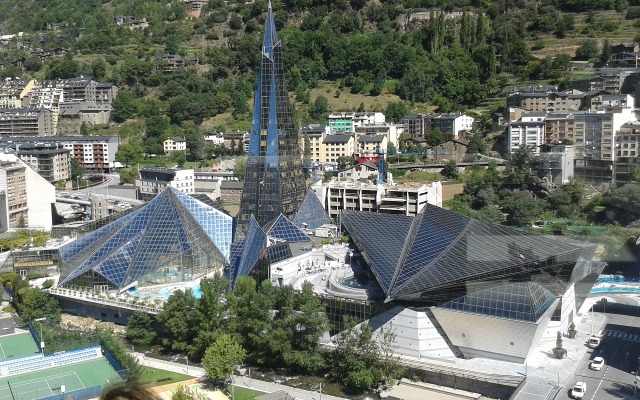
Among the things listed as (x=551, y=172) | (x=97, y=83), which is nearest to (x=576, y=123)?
(x=551, y=172)

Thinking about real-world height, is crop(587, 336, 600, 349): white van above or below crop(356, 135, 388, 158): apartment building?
below

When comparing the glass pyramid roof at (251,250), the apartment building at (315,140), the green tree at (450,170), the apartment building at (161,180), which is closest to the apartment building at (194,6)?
the apartment building at (315,140)

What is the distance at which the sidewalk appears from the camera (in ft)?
57.9

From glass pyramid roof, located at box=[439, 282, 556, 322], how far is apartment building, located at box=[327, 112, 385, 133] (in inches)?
1091

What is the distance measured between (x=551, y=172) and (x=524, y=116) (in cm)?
540

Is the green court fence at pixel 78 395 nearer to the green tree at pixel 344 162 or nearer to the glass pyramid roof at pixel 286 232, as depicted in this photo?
the glass pyramid roof at pixel 286 232

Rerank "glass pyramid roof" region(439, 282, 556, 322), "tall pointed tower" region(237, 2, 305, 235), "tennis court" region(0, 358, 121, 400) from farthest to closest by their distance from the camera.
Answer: "tall pointed tower" region(237, 2, 305, 235) → "glass pyramid roof" region(439, 282, 556, 322) → "tennis court" region(0, 358, 121, 400)

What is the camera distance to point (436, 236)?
20750 millimetres

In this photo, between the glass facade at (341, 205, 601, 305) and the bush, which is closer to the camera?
the glass facade at (341, 205, 601, 305)

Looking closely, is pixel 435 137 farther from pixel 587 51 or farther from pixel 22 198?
pixel 22 198

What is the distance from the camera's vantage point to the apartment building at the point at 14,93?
56.9 meters

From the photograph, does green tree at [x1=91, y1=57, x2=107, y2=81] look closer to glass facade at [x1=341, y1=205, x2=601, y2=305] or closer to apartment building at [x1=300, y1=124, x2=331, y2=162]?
apartment building at [x1=300, y1=124, x2=331, y2=162]

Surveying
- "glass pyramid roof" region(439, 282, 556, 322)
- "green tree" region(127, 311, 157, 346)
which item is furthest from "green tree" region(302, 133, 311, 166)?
"glass pyramid roof" region(439, 282, 556, 322)

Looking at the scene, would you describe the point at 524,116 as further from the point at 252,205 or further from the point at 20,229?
the point at 20,229
